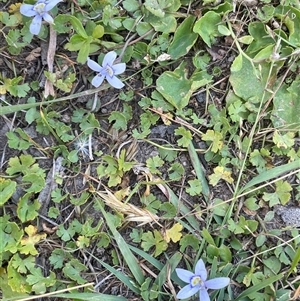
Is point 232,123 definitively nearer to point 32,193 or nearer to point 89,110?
point 89,110

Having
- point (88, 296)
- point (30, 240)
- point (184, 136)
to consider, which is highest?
point (184, 136)

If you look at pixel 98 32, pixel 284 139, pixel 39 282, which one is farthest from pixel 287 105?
pixel 39 282

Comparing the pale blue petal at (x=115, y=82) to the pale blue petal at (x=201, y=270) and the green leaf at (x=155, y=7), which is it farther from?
the pale blue petal at (x=201, y=270)

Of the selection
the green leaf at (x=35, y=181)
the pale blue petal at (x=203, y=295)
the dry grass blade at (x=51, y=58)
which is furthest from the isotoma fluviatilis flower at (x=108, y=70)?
the pale blue petal at (x=203, y=295)

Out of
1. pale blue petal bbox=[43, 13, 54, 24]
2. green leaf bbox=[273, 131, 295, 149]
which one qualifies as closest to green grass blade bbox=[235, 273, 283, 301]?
green leaf bbox=[273, 131, 295, 149]

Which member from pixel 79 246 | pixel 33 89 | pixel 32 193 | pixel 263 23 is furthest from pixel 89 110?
pixel 263 23

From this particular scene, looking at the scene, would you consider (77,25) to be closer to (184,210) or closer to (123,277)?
(184,210)
